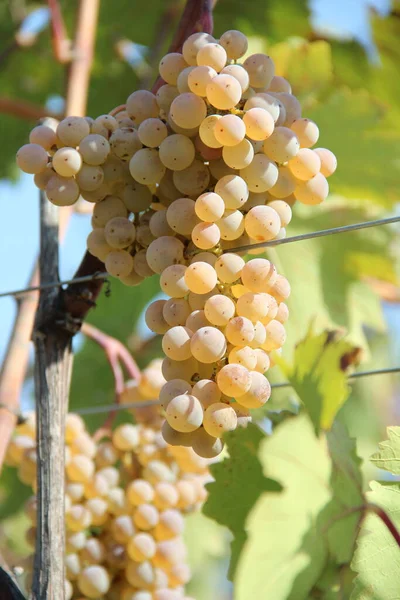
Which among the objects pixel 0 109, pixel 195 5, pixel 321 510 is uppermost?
pixel 0 109

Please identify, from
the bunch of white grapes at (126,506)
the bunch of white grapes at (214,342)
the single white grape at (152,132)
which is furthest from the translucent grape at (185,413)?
the bunch of white grapes at (126,506)

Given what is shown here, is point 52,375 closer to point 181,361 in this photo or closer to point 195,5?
point 181,361

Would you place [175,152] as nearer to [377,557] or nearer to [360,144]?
[377,557]

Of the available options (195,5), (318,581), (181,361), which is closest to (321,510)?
(318,581)

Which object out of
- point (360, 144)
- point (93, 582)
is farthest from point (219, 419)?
point (360, 144)

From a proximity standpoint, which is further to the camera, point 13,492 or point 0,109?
point 13,492

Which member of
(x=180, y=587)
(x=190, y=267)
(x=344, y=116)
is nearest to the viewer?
(x=190, y=267)
